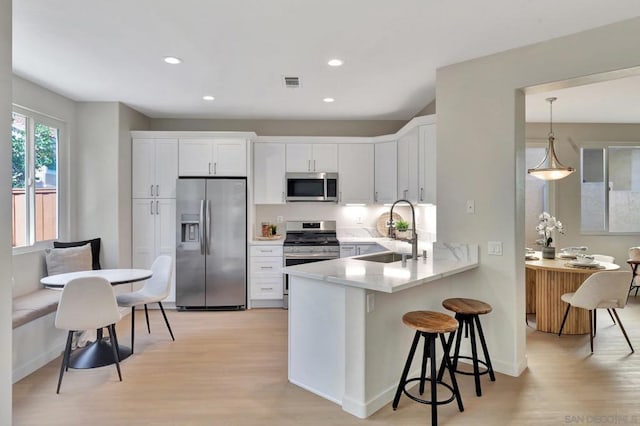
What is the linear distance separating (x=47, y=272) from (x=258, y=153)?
2.82m

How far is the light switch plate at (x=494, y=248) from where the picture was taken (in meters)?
3.00

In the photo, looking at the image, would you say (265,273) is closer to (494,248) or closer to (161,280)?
(161,280)

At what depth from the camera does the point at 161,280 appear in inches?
151

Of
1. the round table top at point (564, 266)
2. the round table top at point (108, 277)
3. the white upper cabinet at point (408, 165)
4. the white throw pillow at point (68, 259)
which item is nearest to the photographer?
the round table top at point (108, 277)

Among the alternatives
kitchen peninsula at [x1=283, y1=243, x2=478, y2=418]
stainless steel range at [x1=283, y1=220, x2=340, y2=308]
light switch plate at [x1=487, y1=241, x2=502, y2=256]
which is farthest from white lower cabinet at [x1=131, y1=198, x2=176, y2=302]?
light switch plate at [x1=487, y1=241, x2=502, y2=256]

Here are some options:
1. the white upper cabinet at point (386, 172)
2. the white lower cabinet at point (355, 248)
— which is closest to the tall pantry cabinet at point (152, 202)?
the white lower cabinet at point (355, 248)

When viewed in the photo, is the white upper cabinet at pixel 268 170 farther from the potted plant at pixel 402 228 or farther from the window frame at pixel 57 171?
the window frame at pixel 57 171

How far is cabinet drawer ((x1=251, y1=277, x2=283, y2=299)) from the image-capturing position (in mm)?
4898

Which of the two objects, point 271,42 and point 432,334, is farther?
point 271,42

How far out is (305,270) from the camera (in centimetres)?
265

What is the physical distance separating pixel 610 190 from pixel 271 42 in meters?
5.72

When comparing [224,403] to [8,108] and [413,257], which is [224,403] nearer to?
[413,257]

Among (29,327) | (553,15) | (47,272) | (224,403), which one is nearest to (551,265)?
(553,15)

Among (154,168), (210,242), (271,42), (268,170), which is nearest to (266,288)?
(210,242)
